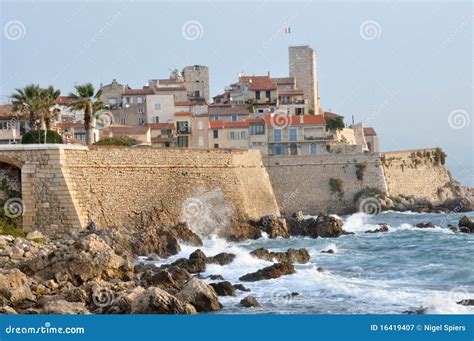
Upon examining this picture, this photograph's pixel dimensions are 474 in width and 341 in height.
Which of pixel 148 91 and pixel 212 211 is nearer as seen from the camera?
pixel 212 211

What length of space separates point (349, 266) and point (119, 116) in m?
39.9

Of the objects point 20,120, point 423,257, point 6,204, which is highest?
point 20,120

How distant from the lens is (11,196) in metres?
33.7

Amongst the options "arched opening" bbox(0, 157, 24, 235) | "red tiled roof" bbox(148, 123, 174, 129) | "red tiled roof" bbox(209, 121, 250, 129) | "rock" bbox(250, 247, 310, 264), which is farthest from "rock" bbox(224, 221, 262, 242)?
"red tiled roof" bbox(148, 123, 174, 129)

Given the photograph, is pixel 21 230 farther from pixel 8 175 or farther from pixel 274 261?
pixel 274 261

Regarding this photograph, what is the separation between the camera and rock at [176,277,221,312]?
22.0 m

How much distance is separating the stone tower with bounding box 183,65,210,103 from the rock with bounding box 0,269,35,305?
2232 inches

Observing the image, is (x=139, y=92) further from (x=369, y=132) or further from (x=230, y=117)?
(x=369, y=132)

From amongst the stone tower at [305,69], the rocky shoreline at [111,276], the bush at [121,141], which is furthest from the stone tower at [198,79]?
the rocky shoreline at [111,276]

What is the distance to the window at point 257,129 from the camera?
62625 mm

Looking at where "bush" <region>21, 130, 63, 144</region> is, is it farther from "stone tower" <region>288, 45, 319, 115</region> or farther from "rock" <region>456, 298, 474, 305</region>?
"stone tower" <region>288, 45, 319, 115</region>

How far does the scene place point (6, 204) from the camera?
33.4 m
